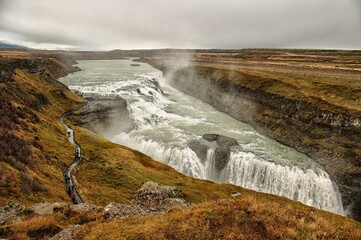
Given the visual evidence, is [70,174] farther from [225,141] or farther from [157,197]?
[225,141]

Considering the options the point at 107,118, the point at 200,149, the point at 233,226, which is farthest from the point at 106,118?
the point at 233,226

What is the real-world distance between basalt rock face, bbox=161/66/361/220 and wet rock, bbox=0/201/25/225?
50.5 m

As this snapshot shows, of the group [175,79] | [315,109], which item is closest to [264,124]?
[315,109]

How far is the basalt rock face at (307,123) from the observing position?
5097 centimetres

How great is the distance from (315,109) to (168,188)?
46.7m

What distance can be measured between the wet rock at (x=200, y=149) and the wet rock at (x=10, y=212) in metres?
38.2

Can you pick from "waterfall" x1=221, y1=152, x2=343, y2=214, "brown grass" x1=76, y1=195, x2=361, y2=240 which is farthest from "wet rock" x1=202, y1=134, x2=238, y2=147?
"brown grass" x1=76, y1=195, x2=361, y2=240

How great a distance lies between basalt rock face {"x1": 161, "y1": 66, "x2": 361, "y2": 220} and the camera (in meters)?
51.0

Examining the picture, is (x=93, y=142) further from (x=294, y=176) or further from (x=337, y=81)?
(x=337, y=81)

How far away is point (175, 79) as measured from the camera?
143 m

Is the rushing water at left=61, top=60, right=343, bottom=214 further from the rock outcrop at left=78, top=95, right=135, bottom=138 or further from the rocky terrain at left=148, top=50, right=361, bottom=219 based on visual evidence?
the rocky terrain at left=148, top=50, right=361, bottom=219

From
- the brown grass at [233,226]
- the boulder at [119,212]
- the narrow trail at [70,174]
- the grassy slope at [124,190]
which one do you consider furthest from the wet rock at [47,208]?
the narrow trail at [70,174]

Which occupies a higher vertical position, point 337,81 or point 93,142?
point 337,81

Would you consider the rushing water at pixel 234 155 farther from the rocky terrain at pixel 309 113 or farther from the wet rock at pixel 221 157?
the rocky terrain at pixel 309 113
